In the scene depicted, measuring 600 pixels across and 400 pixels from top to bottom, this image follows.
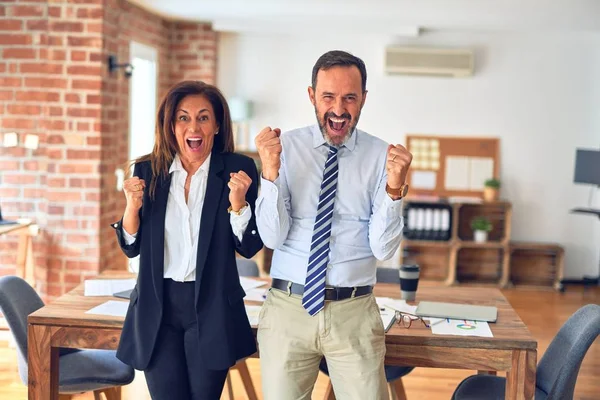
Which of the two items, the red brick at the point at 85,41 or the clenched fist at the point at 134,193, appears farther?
the red brick at the point at 85,41

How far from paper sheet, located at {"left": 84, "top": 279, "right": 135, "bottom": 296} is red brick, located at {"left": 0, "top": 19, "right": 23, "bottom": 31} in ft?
8.43

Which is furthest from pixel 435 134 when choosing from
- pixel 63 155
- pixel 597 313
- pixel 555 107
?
pixel 597 313

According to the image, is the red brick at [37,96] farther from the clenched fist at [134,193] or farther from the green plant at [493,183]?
the green plant at [493,183]

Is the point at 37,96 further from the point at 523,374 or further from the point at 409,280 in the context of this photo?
the point at 523,374

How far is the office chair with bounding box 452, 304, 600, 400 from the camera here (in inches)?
107

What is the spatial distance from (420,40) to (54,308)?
5541mm

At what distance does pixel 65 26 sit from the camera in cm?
519

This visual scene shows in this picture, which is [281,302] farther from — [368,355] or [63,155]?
[63,155]

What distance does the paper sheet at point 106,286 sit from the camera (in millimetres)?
3166

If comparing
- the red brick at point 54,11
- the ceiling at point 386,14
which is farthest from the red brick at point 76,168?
the ceiling at point 386,14

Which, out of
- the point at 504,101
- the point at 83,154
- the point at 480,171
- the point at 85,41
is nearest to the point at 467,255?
the point at 480,171

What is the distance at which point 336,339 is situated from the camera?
227 cm

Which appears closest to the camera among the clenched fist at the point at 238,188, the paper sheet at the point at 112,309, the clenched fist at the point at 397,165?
the clenched fist at the point at 397,165

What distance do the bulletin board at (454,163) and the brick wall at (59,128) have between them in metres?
3.43
